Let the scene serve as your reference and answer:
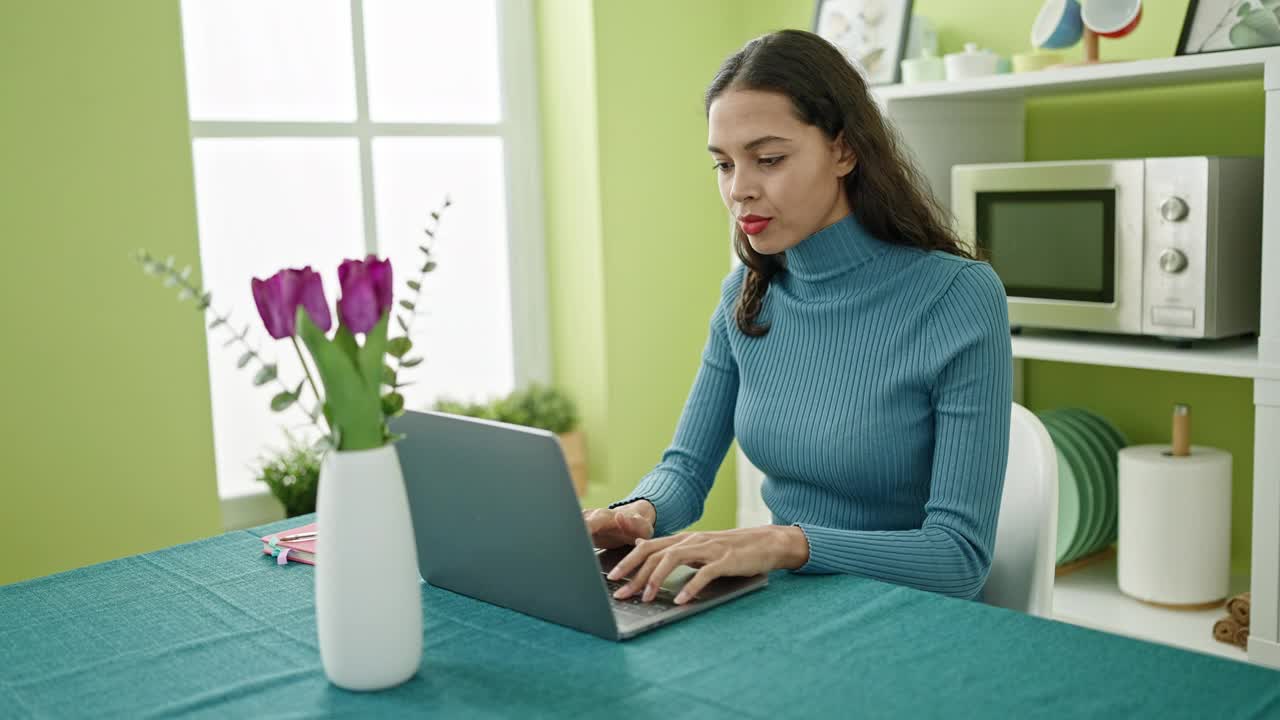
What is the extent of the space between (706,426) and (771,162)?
39 cm

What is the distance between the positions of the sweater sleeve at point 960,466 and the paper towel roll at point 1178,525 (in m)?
A: 1.00

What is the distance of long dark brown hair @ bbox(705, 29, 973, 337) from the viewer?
4.98ft

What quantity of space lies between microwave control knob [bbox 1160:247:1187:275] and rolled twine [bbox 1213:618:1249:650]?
63 cm

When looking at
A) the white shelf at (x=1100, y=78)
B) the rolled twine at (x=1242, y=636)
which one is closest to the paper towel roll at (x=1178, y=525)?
the rolled twine at (x=1242, y=636)

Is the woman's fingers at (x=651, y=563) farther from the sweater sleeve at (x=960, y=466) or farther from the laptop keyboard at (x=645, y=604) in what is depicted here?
the sweater sleeve at (x=960, y=466)

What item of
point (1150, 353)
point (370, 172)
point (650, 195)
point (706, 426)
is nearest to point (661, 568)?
point (706, 426)

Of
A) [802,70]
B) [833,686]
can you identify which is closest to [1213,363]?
[802,70]

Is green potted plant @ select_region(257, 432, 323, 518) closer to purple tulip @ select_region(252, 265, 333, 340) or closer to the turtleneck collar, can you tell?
the turtleneck collar

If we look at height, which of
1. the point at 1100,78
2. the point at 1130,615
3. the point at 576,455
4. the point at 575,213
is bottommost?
the point at 1130,615

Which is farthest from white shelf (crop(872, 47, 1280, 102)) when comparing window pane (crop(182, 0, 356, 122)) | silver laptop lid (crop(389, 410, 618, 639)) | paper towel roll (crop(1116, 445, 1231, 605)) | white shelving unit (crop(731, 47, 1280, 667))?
silver laptop lid (crop(389, 410, 618, 639))

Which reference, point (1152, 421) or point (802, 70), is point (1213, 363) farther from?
point (802, 70)

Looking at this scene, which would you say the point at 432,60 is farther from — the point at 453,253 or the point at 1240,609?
the point at 1240,609

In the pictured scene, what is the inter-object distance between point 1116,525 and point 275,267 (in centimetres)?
192

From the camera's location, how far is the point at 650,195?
316 cm
